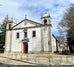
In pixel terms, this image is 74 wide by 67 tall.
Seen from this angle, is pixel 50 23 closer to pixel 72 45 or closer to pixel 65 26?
pixel 65 26

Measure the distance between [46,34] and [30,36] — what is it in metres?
4.02

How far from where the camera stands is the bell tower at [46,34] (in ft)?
111

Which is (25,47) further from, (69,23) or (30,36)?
(69,23)

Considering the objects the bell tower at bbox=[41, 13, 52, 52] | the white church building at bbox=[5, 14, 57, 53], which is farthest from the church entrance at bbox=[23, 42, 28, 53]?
the bell tower at bbox=[41, 13, 52, 52]

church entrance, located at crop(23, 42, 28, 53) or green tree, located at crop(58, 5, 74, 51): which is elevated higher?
green tree, located at crop(58, 5, 74, 51)

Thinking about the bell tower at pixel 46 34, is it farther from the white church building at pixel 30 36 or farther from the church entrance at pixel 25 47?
the church entrance at pixel 25 47

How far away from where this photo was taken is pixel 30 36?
119ft

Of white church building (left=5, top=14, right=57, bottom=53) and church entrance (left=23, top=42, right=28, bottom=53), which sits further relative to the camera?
church entrance (left=23, top=42, right=28, bottom=53)

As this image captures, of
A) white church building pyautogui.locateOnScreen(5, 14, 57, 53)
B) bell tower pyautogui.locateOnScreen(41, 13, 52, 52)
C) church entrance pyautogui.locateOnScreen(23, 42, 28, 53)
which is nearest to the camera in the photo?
bell tower pyautogui.locateOnScreen(41, 13, 52, 52)

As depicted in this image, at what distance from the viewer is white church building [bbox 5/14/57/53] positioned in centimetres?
3441

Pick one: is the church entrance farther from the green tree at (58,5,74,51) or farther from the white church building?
the green tree at (58,5,74,51)

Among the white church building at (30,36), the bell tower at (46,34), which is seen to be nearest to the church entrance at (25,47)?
the white church building at (30,36)

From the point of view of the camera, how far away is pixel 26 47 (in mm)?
36844

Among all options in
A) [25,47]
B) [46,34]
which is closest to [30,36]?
[25,47]
